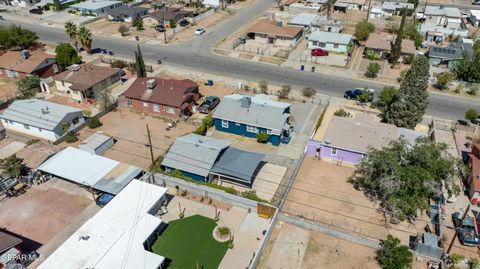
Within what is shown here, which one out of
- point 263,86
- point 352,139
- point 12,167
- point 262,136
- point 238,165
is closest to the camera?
point 12,167

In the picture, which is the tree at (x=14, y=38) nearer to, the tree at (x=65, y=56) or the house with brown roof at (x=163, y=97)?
the tree at (x=65, y=56)

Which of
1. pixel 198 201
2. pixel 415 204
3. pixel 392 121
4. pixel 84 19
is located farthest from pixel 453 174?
pixel 84 19

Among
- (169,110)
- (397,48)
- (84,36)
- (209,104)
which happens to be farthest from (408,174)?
(84,36)

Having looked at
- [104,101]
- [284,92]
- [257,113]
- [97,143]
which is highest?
[257,113]

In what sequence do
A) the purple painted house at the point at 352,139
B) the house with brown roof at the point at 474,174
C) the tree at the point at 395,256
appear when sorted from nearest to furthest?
the tree at the point at 395,256, the house with brown roof at the point at 474,174, the purple painted house at the point at 352,139

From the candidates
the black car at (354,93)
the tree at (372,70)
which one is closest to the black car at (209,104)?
the black car at (354,93)

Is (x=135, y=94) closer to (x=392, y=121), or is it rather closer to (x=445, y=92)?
(x=392, y=121)

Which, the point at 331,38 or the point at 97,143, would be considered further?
the point at 331,38

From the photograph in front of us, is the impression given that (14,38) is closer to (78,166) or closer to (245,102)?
(78,166)
